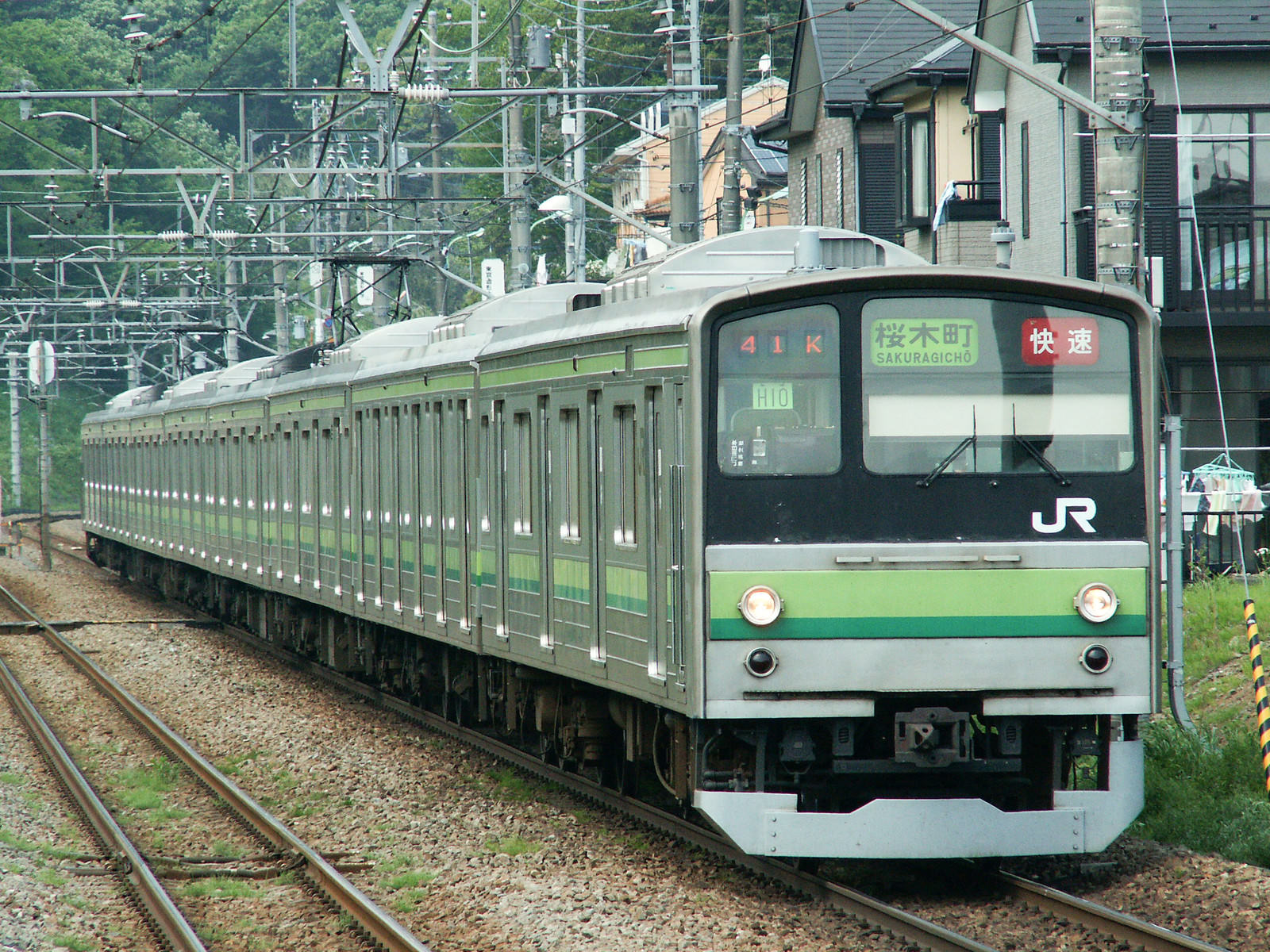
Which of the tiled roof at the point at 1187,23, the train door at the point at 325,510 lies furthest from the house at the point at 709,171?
the train door at the point at 325,510

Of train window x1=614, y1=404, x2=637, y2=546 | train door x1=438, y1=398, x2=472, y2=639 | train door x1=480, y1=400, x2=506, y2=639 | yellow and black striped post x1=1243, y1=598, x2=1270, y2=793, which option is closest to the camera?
train window x1=614, y1=404, x2=637, y2=546

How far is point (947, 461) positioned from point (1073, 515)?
1.94ft

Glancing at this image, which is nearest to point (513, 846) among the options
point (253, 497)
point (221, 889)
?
point (221, 889)

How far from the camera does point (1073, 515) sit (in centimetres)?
785

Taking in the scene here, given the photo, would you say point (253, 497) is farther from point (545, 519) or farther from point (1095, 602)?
point (1095, 602)

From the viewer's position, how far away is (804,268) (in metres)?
9.08

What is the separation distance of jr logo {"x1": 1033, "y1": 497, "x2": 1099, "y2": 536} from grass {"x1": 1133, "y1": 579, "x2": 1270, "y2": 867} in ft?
5.64

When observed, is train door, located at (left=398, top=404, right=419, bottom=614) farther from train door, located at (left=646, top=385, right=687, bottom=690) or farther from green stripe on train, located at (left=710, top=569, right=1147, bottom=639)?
green stripe on train, located at (left=710, top=569, right=1147, bottom=639)

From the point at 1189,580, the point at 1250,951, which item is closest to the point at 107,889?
the point at 1250,951

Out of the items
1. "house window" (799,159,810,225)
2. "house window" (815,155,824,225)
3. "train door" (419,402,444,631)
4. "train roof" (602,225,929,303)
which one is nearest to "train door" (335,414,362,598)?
"train door" (419,402,444,631)

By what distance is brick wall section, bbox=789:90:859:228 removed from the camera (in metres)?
28.2

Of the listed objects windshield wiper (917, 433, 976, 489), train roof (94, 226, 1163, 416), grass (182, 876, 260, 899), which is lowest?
grass (182, 876, 260, 899)

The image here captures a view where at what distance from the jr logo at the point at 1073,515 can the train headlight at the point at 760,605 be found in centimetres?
118

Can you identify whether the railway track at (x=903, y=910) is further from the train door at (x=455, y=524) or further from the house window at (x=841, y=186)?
the house window at (x=841, y=186)
